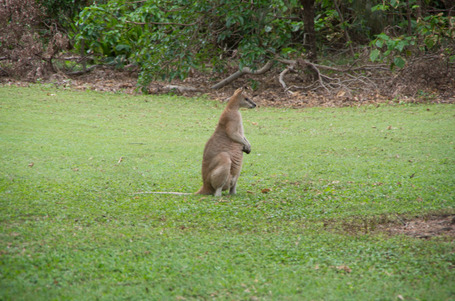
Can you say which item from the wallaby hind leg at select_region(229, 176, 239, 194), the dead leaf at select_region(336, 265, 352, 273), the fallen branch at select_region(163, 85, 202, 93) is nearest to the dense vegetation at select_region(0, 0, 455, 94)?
the fallen branch at select_region(163, 85, 202, 93)

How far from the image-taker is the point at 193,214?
488 centimetres

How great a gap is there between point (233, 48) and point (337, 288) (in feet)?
45.4

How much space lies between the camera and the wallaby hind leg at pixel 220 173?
562 centimetres

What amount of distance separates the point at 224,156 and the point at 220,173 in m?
0.24

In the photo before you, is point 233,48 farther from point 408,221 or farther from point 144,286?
point 144,286

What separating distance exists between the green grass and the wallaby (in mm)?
243

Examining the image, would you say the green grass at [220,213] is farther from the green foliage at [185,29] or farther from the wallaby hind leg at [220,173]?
the green foliage at [185,29]

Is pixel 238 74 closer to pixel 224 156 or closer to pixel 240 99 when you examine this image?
pixel 240 99

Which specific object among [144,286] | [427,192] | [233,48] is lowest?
[233,48]

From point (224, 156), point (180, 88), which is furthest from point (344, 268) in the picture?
point (180, 88)

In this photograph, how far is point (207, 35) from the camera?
13.9 m

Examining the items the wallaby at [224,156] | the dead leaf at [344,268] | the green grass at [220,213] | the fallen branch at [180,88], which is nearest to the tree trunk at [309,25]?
the fallen branch at [180,88]

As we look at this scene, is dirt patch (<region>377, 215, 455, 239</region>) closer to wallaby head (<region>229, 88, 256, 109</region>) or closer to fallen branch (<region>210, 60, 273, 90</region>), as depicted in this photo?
wallaby head (<region>229, 88, 256, 109</region>)

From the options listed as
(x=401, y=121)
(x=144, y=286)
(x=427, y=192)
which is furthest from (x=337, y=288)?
(x=401, y=121)
